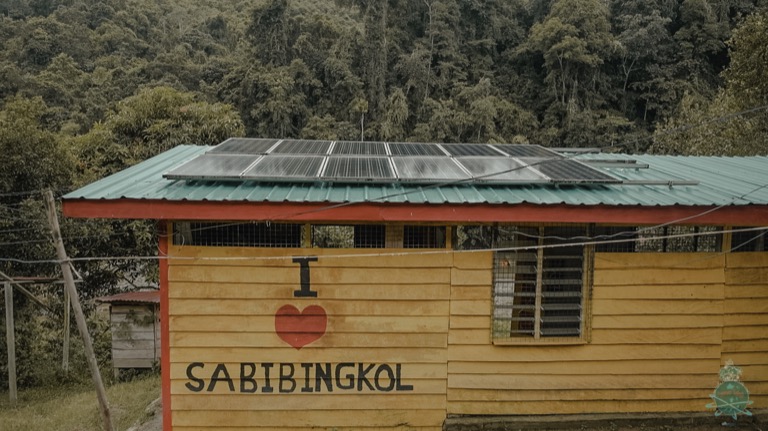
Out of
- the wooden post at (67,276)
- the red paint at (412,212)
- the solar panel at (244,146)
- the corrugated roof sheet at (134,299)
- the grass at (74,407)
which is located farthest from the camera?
the corrugated roof sheet at (134,299)

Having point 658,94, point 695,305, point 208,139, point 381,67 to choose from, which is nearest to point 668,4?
point 658,94

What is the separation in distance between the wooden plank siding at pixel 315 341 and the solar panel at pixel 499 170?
3.86 ft

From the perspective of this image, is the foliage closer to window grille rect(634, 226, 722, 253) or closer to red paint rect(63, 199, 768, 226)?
window grille rect(634, 226, 722, 253)

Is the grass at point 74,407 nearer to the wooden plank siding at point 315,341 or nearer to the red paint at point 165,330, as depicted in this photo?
the red paint at point 165,330

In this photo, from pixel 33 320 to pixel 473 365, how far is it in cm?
1126

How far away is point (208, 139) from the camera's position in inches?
699

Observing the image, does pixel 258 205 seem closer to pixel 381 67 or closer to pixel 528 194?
pixel 528 194

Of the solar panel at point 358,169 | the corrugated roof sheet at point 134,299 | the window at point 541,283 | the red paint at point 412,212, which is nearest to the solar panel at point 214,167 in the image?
the red paint at point 412,212

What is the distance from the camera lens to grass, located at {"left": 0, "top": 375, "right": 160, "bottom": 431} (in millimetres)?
8953

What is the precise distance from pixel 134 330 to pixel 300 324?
6790 millimetres

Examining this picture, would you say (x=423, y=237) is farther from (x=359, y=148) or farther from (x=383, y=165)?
(x=359, y=148)

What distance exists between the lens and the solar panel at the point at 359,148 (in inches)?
325

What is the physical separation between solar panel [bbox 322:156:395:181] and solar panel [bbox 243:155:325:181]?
0.18 meters

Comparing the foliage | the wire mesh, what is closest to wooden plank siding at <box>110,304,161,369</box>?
the wire mesh
